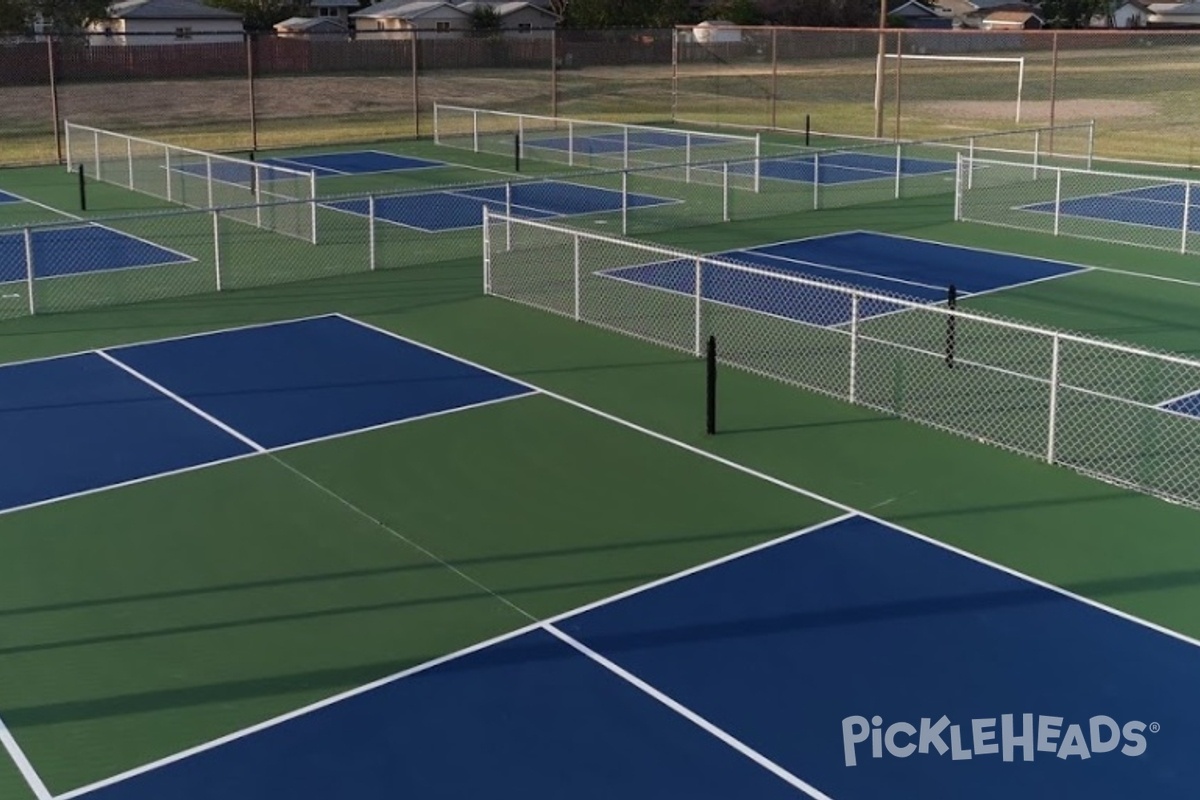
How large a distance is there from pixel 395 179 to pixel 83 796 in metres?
26.5

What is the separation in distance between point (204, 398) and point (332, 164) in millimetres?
22570

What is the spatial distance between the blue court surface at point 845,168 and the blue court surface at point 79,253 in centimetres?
1367

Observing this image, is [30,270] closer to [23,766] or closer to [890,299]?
[890,299]

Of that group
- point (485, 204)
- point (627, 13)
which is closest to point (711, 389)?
point (485, 204)

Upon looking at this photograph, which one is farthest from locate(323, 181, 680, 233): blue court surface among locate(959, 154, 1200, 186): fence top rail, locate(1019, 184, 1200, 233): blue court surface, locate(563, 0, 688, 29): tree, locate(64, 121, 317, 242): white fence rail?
locate(563, 0, 688, 29): tree

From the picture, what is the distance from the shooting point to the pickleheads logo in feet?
25.7

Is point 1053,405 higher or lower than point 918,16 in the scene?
lower

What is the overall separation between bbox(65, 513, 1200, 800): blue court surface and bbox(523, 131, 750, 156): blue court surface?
89.8ft

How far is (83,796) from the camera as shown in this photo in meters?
7.45

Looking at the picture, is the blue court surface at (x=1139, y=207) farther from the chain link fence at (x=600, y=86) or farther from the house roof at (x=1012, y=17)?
the house roof at (x=1012, y=17)

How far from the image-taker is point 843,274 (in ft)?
68.7

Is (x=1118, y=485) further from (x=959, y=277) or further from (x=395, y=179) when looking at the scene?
(x=395, y=179)

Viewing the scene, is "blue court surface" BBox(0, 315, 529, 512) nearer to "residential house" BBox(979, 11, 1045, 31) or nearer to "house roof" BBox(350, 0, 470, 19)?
"house roof" BBox(350, 0, 470, 19)

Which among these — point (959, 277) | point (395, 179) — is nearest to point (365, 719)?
point (959, 277)
